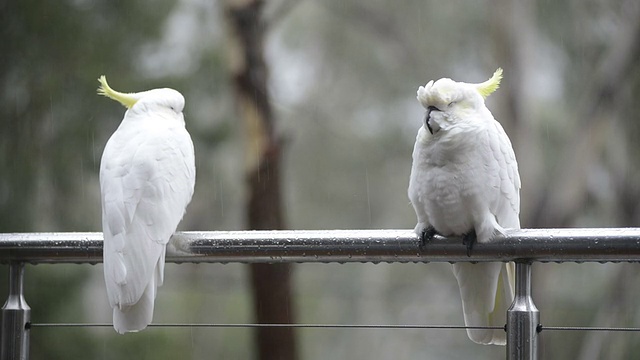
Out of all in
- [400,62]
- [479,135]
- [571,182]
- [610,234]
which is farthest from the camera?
[400,62]

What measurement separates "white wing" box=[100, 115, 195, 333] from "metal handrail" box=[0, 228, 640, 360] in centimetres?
4

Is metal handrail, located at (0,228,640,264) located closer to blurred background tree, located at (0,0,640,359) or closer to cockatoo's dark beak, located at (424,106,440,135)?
cockatoo's dark beak, located at (424,106,440,135)

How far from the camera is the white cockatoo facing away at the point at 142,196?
142 centimetres

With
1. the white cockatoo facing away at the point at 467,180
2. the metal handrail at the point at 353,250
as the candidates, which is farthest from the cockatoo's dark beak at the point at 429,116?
the metal handrail at the point at 353,250

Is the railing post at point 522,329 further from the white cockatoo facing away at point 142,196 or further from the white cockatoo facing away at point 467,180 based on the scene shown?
the white cockatoo facing away at point 142,196

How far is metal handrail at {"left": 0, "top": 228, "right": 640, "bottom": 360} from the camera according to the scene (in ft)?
3.59

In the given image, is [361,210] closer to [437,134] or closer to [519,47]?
[519,47]

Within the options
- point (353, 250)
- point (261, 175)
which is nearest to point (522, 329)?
point (353, 250)

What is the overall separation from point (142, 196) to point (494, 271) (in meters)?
0.69

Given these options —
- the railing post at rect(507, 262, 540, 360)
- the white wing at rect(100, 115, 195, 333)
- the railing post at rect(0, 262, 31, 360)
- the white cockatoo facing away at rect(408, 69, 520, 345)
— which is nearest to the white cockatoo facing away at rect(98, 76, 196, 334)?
the white wing at rect(100, 115, 195, 333)

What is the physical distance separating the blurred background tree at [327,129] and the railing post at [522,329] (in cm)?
352

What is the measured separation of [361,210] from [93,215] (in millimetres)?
1678

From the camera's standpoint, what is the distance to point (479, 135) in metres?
1.58

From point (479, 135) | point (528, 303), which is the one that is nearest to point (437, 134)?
point (479, 135)
